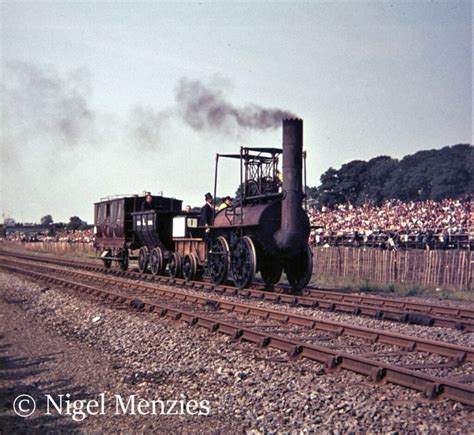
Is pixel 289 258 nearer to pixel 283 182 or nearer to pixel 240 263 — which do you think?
pixel 240 263

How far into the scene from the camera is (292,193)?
1670 cm

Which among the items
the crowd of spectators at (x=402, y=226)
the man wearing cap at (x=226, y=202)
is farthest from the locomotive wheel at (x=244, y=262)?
the crowd of spectators at (x=402, y=226)

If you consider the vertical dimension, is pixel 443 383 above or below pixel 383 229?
below

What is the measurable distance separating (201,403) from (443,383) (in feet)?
8.28

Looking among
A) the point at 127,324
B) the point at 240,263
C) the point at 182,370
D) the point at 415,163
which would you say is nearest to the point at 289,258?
the point at 240,263

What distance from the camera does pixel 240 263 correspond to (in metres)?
18.4

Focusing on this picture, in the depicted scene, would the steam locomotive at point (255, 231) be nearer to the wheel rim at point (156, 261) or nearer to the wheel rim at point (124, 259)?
the wheel rim at point (156, 261)

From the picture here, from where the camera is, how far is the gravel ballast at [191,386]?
6.35m

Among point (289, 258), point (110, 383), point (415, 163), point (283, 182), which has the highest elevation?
point (415, 163)

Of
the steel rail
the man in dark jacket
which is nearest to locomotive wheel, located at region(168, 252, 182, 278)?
the man in dark jacket

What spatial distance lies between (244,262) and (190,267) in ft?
13.3

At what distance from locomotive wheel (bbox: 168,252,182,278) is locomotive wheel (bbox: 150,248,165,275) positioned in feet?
3.86

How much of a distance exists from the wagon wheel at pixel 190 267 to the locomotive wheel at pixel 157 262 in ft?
8.38

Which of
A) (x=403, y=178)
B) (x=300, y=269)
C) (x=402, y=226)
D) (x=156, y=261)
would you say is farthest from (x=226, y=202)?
(x=403, y=178)
